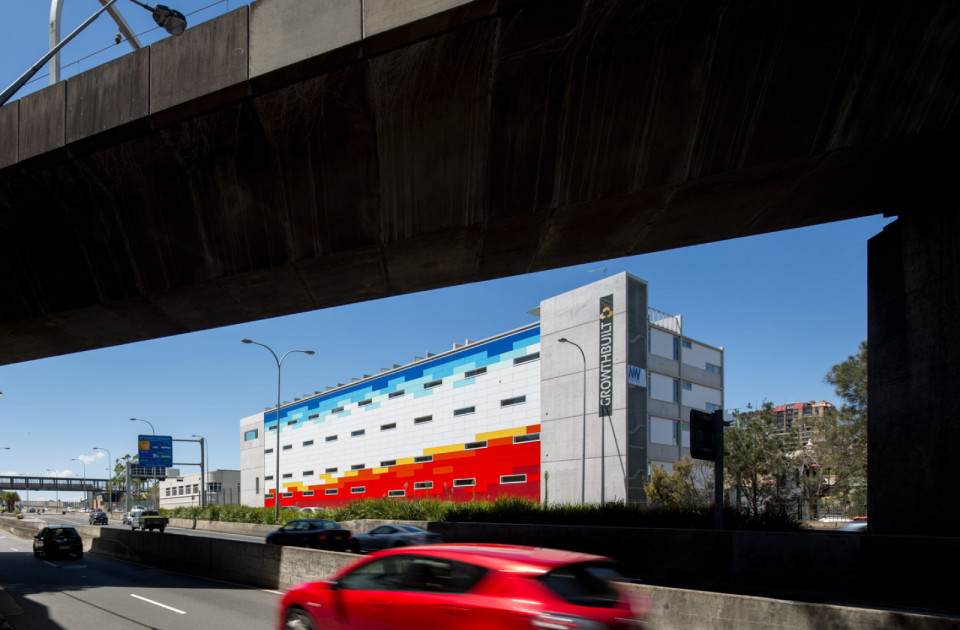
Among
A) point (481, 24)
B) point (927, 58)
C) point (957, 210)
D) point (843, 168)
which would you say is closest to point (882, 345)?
point (957, 210)

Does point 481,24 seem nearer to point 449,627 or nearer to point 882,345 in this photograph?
point 449,627

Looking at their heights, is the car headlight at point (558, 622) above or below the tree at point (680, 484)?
above

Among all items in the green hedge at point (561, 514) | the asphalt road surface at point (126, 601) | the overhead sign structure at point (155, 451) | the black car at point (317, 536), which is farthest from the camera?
the overhead sign structure at point (155, 451)

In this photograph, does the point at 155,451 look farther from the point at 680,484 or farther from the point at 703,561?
the point at 703,561

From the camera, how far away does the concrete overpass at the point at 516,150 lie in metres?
9.08

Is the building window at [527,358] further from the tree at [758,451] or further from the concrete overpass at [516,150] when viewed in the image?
the concrete overpass at [516,150]

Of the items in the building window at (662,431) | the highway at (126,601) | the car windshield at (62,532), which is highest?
the building window at (662,431)

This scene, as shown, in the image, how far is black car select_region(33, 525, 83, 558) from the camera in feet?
78.8

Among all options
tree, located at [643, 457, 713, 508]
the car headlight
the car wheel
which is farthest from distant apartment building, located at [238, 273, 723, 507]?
the car headlight

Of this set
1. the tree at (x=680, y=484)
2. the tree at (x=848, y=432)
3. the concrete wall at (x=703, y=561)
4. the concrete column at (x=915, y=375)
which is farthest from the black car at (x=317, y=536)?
the tree at (x=848, y=432)

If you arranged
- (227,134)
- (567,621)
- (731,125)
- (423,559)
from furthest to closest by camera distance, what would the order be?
(227,134) < (731,125) < (423,559) < (567,621)

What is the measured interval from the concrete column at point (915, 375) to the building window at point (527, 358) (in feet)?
117

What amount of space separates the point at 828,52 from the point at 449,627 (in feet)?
27.6

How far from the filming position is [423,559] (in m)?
6.45
